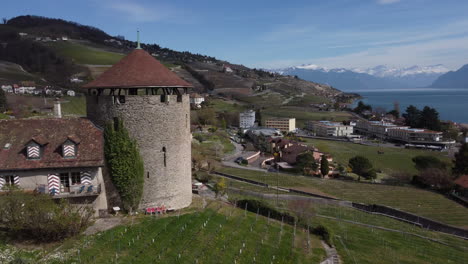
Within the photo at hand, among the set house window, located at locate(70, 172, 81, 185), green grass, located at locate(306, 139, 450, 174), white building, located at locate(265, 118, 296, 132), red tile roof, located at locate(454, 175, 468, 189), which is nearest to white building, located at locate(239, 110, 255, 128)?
white building, located at locate(265, 118, 296, 132)

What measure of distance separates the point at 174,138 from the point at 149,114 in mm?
2427

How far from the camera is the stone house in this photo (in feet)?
67.1

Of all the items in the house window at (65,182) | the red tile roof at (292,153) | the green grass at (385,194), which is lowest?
the green grass at (385,194)

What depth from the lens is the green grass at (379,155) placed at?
7752cm

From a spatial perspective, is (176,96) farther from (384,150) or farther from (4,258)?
(384,150)

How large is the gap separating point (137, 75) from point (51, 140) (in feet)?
22.8

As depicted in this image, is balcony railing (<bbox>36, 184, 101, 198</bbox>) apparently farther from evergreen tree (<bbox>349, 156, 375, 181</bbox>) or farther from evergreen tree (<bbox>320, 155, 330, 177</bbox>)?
evergreen tree (<bbox>349, 156, 375, 181</bbox>)

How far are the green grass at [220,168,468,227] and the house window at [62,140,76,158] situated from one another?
37.0 meters

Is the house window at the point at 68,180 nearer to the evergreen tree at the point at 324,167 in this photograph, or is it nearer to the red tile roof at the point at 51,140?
the red tile roof at the point at 51,140

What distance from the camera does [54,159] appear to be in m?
21.0

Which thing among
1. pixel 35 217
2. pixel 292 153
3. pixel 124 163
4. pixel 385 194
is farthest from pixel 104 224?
pixel 292 153

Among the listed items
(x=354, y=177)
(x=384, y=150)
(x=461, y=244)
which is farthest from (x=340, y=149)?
(x=461, y=244)

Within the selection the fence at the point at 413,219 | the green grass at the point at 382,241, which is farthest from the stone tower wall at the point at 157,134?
the fence at the point at 413,219

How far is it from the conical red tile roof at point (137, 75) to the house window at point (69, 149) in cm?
402
